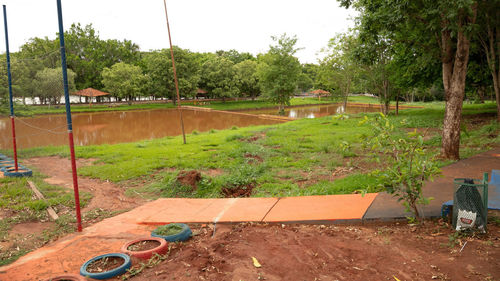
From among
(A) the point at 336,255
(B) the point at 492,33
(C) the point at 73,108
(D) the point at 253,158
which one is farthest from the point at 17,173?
(C) the point at 73,108

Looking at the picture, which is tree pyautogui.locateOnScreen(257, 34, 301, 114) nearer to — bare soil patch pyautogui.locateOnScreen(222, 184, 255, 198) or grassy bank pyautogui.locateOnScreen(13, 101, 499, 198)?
grassy bank pyautogui.locateOnScreen(13, 101, 499, 198)

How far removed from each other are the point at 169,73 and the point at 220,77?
7.74 metres

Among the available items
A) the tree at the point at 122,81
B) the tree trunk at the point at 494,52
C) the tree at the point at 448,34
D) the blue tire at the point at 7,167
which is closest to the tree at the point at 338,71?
the tree trunk at the point at 494,52

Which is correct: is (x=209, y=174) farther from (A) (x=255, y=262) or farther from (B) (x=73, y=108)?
(B) (x=73, y=108)

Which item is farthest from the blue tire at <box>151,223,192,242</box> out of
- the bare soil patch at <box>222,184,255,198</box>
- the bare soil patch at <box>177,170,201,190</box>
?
the bare soil patch at <box>177,170,201,190</box>

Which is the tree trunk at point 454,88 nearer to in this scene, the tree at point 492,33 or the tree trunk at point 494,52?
the tree at point 492,33

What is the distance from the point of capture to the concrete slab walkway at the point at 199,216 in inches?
136

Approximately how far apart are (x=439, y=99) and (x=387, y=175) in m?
43.5

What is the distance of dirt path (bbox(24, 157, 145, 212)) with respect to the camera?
5.99 metres

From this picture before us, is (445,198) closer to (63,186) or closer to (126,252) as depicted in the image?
(126,252)

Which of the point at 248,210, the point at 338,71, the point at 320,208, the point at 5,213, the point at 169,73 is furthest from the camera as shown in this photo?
the point at 169,73

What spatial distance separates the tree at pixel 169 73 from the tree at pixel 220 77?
3.22 metres

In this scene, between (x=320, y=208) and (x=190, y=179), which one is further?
(x=190, y=179)

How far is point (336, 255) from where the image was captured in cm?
319
